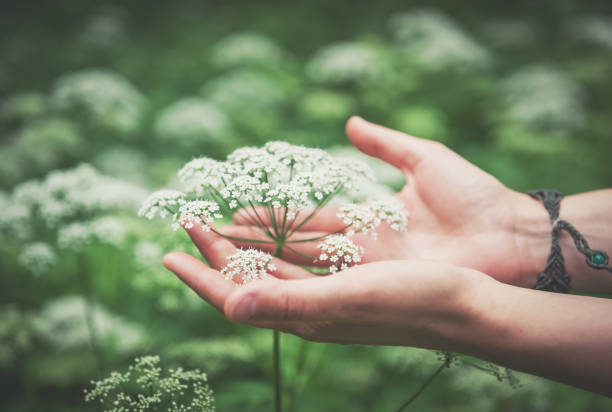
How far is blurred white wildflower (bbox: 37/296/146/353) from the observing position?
3.75 m

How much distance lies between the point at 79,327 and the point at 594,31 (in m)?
11.1

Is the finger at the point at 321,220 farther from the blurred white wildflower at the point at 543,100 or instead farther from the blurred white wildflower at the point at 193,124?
the blurred white wildflower at the point at 543,100

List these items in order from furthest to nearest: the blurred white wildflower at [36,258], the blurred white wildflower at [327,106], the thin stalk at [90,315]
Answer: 1. the blurred white wildflower at [327,106]
2. the blurred white wildflower at [36,258]
3. the thin stalk at [90,315]

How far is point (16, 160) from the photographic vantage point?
6066 mm

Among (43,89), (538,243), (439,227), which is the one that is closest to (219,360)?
(439,227)

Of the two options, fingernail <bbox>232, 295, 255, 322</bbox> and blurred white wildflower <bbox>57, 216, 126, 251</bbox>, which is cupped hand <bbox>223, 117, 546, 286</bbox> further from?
blurred white wildflower <bbox>57, 216, 126, 251</bbox>

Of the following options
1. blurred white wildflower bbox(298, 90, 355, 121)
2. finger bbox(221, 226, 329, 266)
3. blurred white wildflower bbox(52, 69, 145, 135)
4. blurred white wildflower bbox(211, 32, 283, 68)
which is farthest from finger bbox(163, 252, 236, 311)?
blurred white wildflower bbox(211, 32, 283, 68)

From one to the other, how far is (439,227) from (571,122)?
500cm

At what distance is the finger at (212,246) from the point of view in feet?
7.16

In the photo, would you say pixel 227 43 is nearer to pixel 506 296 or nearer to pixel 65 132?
pixel 65 132

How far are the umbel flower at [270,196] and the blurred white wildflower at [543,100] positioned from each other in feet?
17.5

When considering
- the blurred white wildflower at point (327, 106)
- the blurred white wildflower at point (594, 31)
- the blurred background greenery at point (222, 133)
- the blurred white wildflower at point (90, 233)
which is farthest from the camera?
the blurred white wildflower at point (594, 31)

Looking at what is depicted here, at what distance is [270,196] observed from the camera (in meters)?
2.34

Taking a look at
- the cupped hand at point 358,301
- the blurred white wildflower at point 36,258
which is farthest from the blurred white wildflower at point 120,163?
the cupped hand at point 358,301
